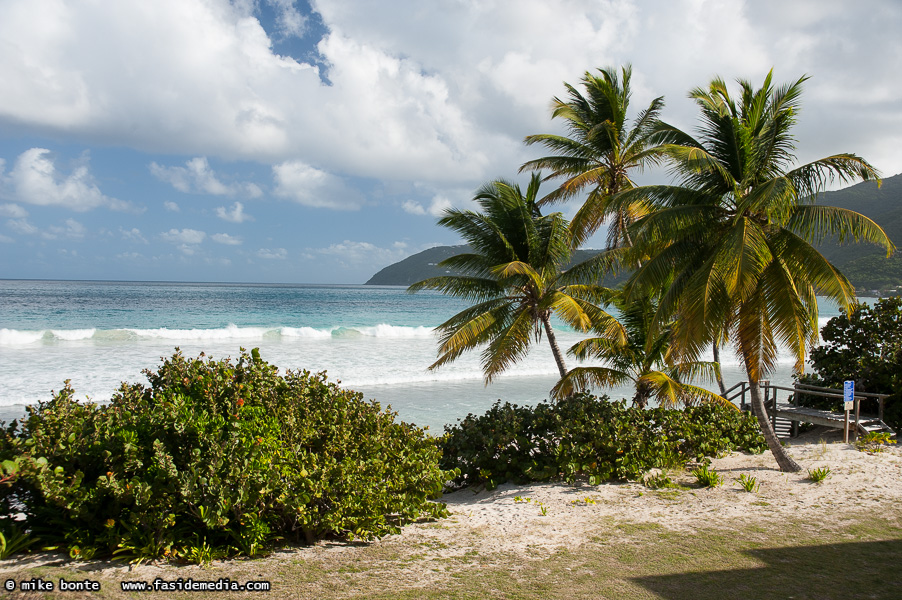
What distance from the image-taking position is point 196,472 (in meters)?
4.68

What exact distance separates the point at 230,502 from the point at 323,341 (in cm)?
2843

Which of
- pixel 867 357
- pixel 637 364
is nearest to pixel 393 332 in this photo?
pixel 637 364

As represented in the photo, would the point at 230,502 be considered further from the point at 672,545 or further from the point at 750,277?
the point at 750,277

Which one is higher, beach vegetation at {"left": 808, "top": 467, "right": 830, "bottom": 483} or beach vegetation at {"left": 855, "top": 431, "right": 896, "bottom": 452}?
beach vegetation at {"left": 855, "top": 431, "right": 896, "bottom": 452}

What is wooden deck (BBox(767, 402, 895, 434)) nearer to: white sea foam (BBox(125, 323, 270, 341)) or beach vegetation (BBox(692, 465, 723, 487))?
beach vegetation (BBox(692, 465, 723, 487))

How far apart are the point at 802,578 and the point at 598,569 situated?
1.63 metres

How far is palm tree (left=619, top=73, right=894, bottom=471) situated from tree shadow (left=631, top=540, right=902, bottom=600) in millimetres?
3382

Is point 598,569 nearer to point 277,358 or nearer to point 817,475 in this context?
point 817,475

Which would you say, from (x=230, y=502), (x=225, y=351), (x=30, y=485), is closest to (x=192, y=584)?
(x=230, y=502)

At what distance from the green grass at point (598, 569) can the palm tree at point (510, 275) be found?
6012 mm

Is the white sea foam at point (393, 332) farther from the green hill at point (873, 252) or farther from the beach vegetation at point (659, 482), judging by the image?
the green hill at point (873, 252)

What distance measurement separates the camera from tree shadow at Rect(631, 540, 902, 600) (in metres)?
4.44

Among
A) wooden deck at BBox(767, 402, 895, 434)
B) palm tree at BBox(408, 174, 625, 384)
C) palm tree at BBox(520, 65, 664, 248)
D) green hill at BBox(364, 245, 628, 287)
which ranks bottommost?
wooden deck at BBox(767, 402, 895, 434)

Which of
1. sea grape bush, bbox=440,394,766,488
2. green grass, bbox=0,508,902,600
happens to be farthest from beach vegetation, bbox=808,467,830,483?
green grass, bbox=0,508,902,600
